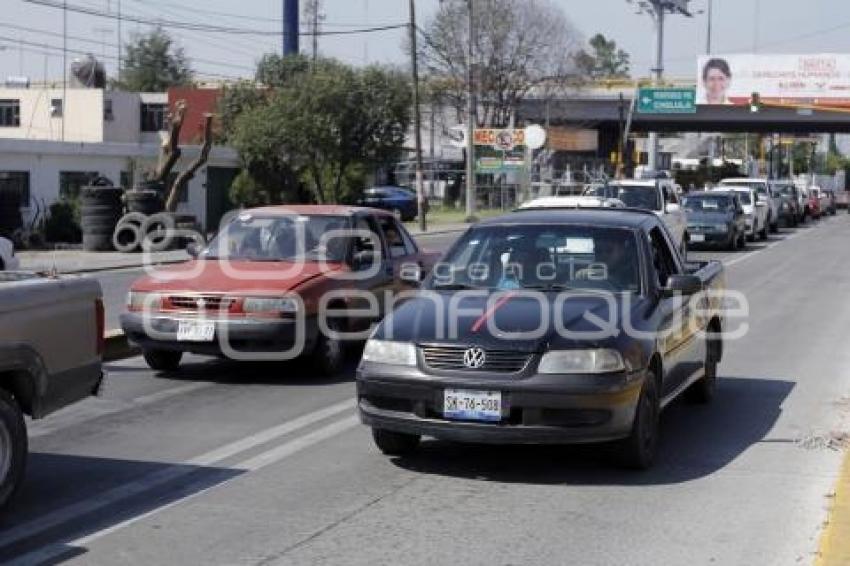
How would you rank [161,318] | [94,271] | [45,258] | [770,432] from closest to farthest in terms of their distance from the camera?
1. [770,432]
2. [161,318]
3. [94,271]
4. [45,258]

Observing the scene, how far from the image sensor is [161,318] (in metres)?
10.7

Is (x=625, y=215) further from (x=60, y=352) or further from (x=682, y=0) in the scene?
(x=682, y=0)

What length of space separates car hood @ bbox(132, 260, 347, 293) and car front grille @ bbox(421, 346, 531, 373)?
3.71 meters

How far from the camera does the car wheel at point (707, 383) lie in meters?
9.99

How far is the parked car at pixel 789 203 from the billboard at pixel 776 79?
20.3 m

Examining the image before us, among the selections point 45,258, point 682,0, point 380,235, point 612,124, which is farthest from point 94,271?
point 682,0

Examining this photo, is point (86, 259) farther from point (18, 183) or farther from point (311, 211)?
point (311, 211)

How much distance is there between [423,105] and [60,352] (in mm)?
64490

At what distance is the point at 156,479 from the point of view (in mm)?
7285

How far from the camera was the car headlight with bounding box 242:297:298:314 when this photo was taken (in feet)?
34.6

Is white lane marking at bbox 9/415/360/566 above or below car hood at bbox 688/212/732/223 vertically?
A: below

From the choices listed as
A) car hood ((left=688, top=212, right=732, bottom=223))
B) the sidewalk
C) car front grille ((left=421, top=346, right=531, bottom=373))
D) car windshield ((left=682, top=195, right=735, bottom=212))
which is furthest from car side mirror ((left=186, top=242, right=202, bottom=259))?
car windshield ((left=682, top=195, right=735, bottom=212))

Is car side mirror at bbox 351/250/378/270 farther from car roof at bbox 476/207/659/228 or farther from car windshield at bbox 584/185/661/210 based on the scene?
car windshield at bbox 584/185/661/210

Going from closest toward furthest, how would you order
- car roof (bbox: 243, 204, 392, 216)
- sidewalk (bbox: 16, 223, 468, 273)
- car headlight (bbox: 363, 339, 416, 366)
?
car headlight (bbox: 363, 339, 416, 366), car roof (bbox: 243, 204, 392, 216), sidewalk (bbox: 16, 223, 468, 273)
